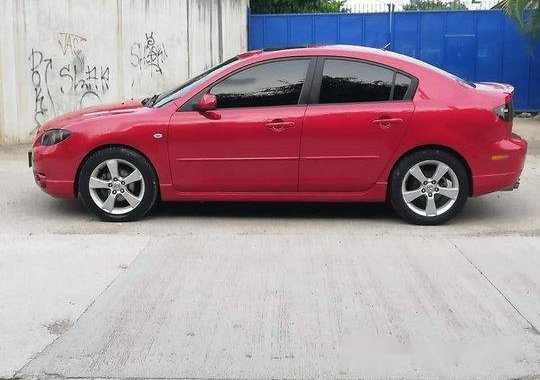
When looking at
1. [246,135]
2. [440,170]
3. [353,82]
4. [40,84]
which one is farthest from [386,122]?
[40,84]

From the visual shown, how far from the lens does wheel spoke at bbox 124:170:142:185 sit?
255 inches

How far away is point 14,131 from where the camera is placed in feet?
36.0

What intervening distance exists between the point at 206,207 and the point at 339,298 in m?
2.88

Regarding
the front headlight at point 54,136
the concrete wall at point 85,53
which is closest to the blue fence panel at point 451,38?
the concrete wall at point 85,53

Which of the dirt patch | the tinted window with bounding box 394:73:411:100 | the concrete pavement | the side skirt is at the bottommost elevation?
the dirt patch

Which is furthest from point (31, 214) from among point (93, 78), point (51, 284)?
A: point (93, 78)

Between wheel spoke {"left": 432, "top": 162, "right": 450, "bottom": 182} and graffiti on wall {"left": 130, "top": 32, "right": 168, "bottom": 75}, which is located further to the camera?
graffiti on wall {"left": 130, "top": 32, "right": 168, "bottom": 75}

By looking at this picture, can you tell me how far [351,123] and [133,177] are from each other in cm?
205

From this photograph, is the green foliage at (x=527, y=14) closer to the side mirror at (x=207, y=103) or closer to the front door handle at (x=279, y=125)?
the front door handle at (x=279, y=125)

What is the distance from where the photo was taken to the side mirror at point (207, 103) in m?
6.29

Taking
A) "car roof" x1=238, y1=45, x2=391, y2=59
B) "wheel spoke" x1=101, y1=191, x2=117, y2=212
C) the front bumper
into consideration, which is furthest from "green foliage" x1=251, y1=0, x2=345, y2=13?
"wheel spoke" x1=101, y1=191, x2=117, y2=212

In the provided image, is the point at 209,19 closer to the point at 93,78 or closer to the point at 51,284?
the point at 93,78

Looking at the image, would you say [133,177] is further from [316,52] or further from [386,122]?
[386,122]

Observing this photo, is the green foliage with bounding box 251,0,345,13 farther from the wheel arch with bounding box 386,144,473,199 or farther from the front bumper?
the wheel arch with bounding box 386,144,473,199
